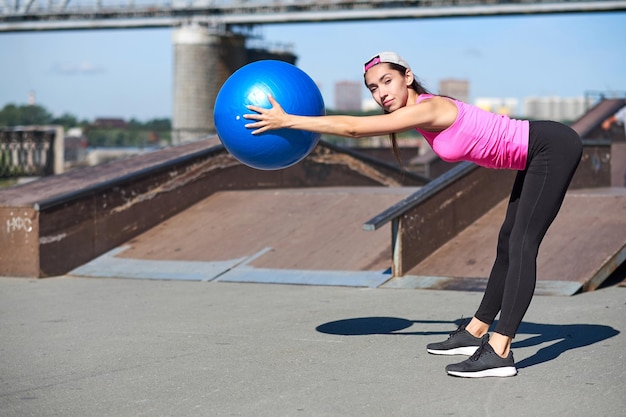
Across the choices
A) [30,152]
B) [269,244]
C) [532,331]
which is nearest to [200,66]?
[30,152]

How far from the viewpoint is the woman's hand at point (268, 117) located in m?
5.27

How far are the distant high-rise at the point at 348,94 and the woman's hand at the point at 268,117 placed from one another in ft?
508

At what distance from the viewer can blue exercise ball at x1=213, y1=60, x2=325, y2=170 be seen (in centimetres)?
541

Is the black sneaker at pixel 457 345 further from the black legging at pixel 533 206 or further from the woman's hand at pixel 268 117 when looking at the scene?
the woman's hand at pixel 268 117

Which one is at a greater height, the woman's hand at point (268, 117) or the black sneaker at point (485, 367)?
the woman's hand at point (268, 117)

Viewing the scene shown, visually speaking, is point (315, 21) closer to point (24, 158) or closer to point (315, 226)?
point (24, 158)

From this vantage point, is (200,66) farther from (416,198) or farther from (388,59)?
(388,59)

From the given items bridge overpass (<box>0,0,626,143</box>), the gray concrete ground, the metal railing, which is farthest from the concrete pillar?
the gray concrete ground

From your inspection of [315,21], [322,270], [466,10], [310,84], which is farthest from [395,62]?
[315,21]

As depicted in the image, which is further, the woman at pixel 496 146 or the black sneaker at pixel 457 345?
the black sneaker at pixel 457 345

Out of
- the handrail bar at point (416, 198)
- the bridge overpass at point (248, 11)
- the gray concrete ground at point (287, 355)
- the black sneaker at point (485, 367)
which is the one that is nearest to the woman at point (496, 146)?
the black sneaker at point (485, 367)

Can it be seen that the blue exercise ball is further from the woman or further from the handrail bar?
the handrail bar

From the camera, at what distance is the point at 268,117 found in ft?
17.4

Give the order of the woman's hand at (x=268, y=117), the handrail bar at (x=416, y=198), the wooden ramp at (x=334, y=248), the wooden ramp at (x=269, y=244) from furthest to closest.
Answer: the wooden ramp at (x=269, y=244) < the wooden ramp at (x=334, y=248) < the handrail bar at (x=416, y=198) < the woman's hand at (x=268, y=117)
